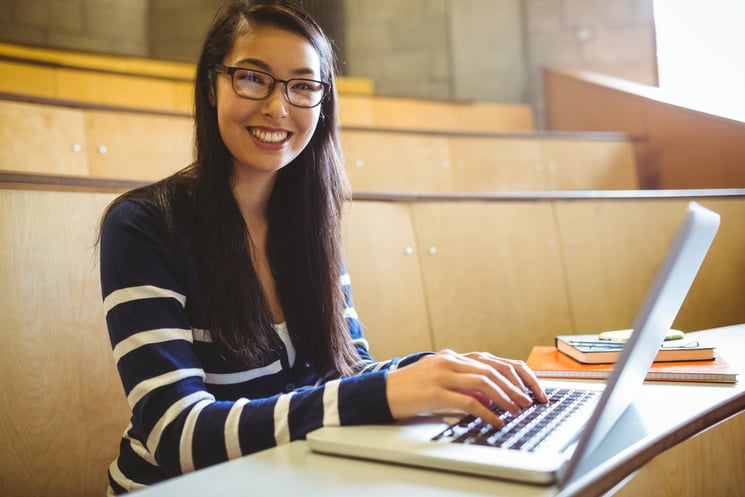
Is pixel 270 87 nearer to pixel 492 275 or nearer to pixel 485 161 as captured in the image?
pixel 492 275

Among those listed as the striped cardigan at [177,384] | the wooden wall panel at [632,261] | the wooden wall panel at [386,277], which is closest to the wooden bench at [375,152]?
the wooden wall panel at [386,277]

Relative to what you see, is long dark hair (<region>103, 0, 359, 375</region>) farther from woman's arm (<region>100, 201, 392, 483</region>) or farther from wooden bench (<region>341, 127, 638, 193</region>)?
wooden bench (<region>341, 127, 638, 193</region>)

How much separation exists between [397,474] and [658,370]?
464 mm

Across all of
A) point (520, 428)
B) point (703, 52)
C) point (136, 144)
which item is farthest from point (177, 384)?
point (703, 52)

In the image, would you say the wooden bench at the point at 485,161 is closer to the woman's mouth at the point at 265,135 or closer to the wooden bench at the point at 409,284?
the wooden bench at the point at 409,284

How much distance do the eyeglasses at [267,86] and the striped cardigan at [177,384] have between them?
20 cm

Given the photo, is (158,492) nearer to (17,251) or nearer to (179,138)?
(17,251)

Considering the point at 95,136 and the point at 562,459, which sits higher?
the point at 95,136

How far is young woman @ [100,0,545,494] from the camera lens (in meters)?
0.61

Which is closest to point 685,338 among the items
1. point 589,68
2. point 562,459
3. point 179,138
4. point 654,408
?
point 654,408

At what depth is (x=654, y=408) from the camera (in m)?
0.67

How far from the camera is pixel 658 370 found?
32.4 inches

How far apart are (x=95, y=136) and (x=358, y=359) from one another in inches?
49.6

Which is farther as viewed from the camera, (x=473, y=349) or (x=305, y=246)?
(x=473, y=349)
